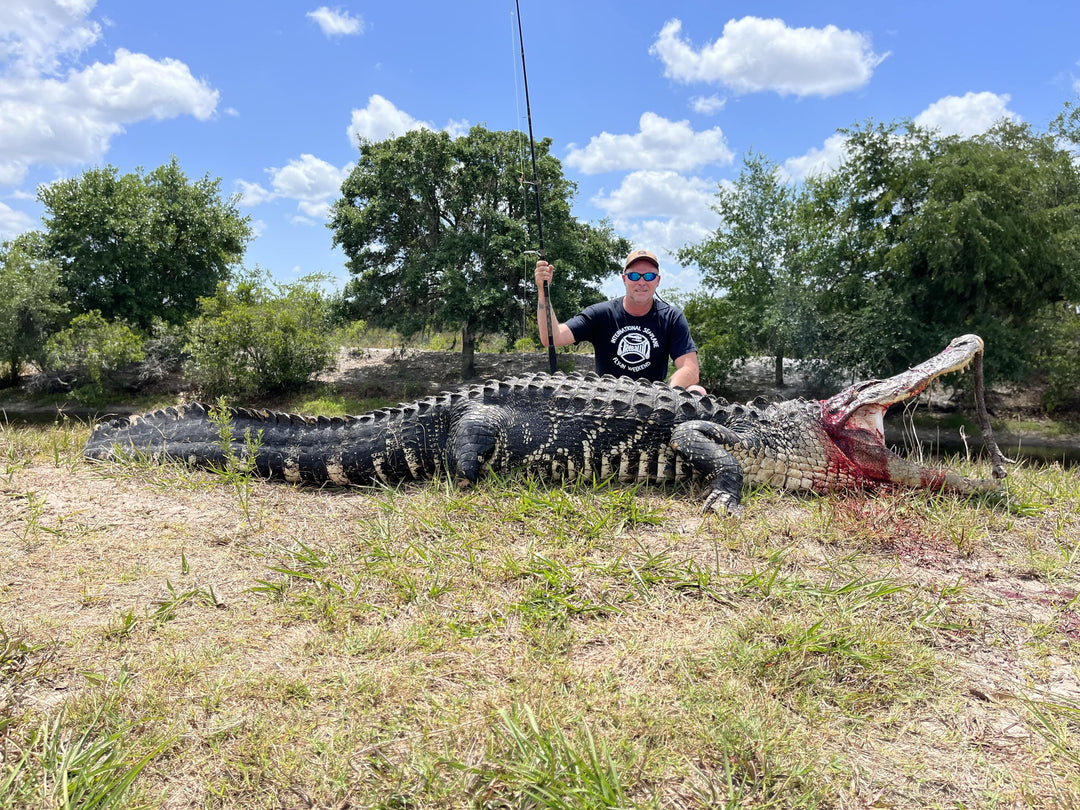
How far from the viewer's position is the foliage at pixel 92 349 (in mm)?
18281

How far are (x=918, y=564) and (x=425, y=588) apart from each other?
281 cm

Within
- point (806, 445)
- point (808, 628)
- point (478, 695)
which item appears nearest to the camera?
point (478, 695)

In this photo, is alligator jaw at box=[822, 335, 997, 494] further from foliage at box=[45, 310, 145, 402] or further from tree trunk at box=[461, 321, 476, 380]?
foliage at box=[45, 310, 145, 402]

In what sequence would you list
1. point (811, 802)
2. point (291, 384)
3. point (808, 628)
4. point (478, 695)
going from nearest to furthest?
point (811, 802), point (478, 695), point (808, 628), point (291, 384)

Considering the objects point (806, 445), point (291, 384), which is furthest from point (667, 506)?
point (291, 384)

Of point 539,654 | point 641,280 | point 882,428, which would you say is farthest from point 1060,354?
point 539,654

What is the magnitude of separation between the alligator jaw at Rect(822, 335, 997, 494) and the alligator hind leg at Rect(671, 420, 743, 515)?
2.78 feet

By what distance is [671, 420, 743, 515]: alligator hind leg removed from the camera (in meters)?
3.98

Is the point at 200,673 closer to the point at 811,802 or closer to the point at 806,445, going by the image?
the point at 811,802

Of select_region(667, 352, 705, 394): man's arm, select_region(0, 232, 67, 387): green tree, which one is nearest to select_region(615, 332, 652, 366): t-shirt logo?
select_region(667, 352, 705, 394): man's arm

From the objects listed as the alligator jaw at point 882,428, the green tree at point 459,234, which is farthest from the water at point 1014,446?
the alligator jaw at point 882,428

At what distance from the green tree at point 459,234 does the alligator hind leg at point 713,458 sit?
48.7 ft

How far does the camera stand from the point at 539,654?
247 centimetres

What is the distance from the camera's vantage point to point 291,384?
20.6 meters
